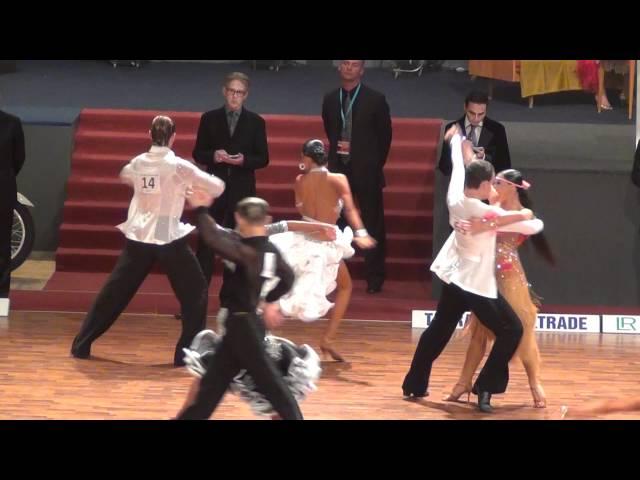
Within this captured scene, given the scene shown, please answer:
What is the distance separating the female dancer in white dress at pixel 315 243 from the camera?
926cm

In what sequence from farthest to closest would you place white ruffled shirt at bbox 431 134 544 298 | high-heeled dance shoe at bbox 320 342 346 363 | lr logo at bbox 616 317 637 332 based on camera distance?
lr logo at bbox 616 317 637 332
high-heeled dance shoe at bbox 320 342 346 363
white ruffled shirt at bbox 431 134 544 298

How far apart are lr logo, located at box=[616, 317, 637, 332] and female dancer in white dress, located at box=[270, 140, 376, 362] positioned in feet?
8.68

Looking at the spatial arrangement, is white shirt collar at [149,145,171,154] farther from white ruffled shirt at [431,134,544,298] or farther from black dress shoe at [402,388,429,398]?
black dress shoe at [402,388,429,398]

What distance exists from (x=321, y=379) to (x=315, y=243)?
35.0 inches

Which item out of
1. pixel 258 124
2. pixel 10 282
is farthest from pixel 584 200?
pixel 10 282

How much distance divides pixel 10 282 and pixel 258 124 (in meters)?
2.56

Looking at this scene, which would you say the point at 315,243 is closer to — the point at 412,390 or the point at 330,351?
the point at 330,351

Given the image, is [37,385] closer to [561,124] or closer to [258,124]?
[258,124]

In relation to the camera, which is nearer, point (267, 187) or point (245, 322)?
point (245, 322)

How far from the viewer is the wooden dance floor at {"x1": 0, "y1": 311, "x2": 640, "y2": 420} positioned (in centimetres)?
851

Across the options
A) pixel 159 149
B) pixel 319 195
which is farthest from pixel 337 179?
pixel 159 149

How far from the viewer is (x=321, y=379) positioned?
9305mm

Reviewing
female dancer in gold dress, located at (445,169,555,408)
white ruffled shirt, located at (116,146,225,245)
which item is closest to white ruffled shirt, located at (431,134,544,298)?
female dancer in gold dress, located at (445,169,555,408)

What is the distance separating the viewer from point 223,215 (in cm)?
1062
